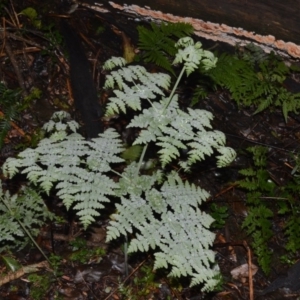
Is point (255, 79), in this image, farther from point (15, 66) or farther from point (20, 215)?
point (20, 215)

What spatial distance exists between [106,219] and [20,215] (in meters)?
0.78

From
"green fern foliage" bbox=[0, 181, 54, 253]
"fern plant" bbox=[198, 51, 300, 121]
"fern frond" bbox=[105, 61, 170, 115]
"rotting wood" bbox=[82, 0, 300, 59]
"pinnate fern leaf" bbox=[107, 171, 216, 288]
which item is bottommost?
"green fern foliage" bbox=[0, 181, 54, 253]

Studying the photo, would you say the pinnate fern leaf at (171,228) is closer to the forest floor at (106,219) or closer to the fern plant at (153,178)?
the fern plant at (153,178)

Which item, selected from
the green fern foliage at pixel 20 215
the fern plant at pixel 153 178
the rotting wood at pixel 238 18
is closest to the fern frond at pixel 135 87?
the fern plant at pixel 153 178

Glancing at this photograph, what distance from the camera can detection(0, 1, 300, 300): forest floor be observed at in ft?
13.0

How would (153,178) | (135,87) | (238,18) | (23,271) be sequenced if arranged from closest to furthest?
(135,87)
(153,178)
(23,271)
(238,18)

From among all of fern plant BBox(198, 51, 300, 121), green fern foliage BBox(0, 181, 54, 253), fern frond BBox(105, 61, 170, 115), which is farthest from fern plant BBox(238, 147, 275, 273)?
green fern foliage BBox(0, 181, 54, 253)

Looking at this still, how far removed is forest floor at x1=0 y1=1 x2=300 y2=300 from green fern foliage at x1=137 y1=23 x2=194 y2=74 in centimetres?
41

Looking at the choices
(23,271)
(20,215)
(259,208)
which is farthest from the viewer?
(259,208)

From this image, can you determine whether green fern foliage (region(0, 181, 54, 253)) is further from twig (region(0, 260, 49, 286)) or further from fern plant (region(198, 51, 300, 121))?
fern plant (region(198, 51, 300, 121))

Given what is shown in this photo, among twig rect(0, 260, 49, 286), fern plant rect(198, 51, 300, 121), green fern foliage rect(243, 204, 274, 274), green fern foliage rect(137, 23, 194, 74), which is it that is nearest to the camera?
twig rect(0, 260, 49, 286)

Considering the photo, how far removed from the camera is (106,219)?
4227 mm

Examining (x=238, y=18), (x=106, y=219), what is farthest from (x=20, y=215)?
(x=238, y=18)

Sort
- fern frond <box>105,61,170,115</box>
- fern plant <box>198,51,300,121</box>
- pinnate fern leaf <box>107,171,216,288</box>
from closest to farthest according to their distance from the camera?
pinnate fern leaf <box>107,171,216,288</box> → fern frond <box>105,61,170,115</box> → fern plant <box>198,51,300,121</box>
